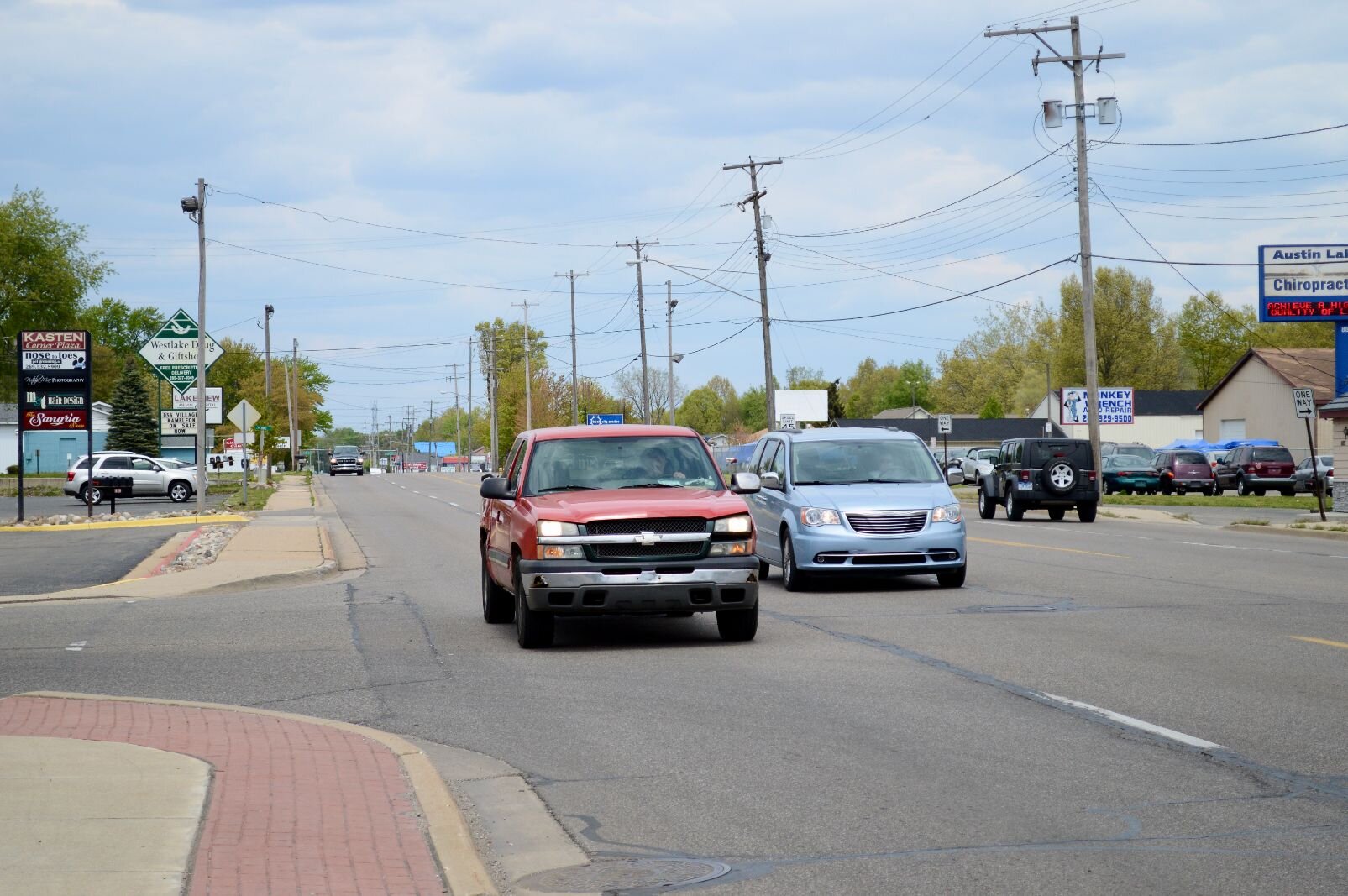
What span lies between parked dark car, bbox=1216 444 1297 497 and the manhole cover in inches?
1968

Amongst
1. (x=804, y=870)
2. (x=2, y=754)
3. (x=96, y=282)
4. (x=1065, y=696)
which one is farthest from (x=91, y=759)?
(x=96, y=282)

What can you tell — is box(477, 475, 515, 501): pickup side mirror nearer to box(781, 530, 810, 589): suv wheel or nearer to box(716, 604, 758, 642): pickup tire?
box(716, 604, 758, 642): pickup tire

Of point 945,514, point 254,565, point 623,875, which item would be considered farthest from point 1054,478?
point 623,875

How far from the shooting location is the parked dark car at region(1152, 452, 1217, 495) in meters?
53.7

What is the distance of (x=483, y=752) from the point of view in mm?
8352

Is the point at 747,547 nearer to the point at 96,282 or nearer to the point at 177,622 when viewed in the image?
the point at 177,622

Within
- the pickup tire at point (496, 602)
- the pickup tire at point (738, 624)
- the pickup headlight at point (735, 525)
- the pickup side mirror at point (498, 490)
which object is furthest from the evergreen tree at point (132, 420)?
the pickup headlight at point (735, 525)

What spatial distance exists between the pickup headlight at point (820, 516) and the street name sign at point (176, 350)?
21.5m

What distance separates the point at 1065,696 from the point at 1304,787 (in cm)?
268

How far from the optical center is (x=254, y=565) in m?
21.9

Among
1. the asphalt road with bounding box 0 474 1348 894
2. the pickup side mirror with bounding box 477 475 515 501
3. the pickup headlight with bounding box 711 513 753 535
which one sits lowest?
the asphalt road with bounding box 0 474 1348 894

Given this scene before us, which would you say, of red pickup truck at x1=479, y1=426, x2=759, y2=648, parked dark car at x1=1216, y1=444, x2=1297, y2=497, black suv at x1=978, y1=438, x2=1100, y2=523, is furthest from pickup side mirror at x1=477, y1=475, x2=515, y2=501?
parked dark car at x1=1216, y1=444, x2=1297, y2=497

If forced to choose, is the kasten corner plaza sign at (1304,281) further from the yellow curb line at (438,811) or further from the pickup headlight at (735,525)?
the yellow curb line at (438,811)

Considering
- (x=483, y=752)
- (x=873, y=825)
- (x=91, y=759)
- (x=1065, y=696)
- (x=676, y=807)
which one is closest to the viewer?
(x=873, y=825)
